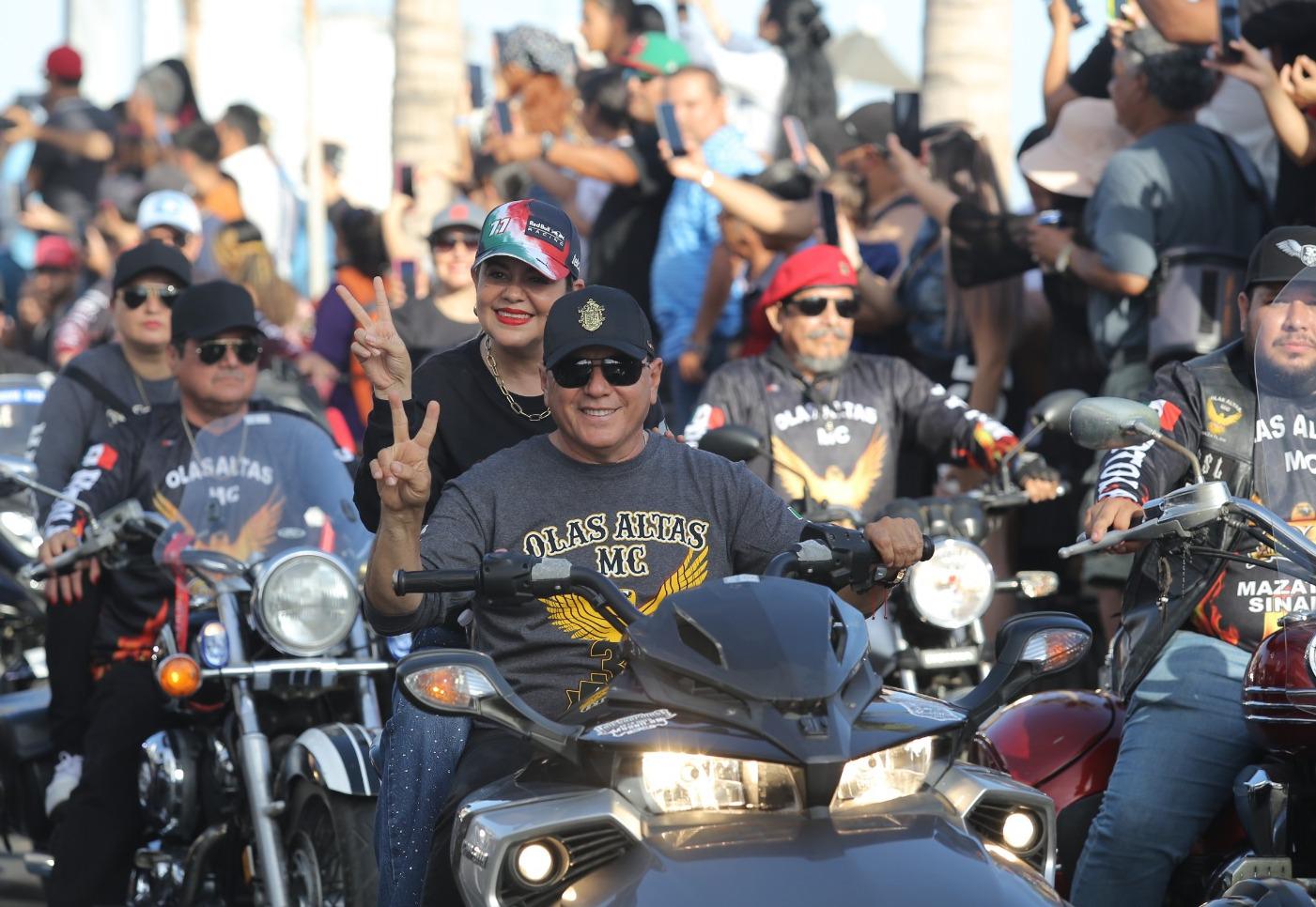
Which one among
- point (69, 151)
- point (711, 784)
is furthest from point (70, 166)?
point (711, 784)

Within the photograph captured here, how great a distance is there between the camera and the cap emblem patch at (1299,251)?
480 cm

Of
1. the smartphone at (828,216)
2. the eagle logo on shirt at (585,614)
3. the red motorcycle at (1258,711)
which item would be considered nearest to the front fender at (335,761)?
the eagle logo on shirt at (585,614)

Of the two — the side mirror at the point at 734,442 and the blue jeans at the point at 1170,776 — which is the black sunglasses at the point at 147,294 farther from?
the blue jeans at the point at 1170,776

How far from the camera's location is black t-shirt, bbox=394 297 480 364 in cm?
1017

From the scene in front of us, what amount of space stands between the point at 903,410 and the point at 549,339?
12.1 ft

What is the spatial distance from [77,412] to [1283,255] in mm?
4887

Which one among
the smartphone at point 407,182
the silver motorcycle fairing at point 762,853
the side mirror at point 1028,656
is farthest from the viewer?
the smartphone at point 407,182

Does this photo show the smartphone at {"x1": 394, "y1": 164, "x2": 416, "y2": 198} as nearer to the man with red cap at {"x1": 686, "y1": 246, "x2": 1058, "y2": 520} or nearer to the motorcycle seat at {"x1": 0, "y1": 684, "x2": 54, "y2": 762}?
the man with red cap at {"x1": 686, "y1": 246, "x2": 1058, "y2": 520}

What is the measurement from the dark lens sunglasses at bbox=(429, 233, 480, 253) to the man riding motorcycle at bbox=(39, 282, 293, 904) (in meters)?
3.16

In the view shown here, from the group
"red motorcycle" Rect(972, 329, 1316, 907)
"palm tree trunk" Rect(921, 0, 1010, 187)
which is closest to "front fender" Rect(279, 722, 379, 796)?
"red motorcycle" Rect(972, 329, 1316, 907)

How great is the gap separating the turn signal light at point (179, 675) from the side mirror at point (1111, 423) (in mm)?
2876

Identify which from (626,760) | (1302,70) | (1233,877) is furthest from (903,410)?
(626,760)

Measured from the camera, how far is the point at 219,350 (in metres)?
6.98

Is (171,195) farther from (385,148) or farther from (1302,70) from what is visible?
(385,148)
